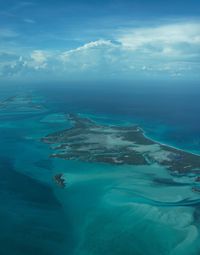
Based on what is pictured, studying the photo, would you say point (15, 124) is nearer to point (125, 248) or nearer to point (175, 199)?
point (175, 199)

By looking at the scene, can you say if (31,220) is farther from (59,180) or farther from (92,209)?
(59,180)

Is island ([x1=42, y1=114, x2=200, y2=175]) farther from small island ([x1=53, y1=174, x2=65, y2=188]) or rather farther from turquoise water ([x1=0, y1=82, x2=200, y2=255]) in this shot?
small island ([x1=53, y1=174, x2=65, y2=188])

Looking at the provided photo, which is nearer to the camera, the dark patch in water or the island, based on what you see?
the dark patch in water

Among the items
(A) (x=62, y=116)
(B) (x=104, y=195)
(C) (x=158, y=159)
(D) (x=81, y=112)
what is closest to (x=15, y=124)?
(A) (x=62, y=116)

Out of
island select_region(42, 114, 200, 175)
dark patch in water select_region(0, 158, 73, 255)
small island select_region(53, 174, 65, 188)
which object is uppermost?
island select_region(42, 114, 200, 175)

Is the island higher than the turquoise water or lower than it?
higher

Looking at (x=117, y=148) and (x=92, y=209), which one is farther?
(x=117, y=148)

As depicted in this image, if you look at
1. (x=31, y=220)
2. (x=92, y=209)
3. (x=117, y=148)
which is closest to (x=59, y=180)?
(x=92, y=209)

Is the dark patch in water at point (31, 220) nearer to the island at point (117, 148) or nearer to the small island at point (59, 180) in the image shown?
the small island at point (59, 180)

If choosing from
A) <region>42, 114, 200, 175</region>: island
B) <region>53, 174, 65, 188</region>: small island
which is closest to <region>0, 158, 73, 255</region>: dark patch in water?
<region>53, 174, 65, 188</region>: small island
